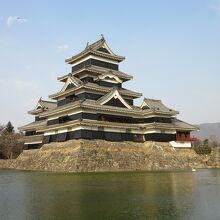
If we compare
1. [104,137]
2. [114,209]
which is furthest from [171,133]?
[114,209]

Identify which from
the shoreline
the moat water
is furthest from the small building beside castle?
the moat water

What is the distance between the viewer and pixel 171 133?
130ft

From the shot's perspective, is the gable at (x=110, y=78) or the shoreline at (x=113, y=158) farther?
the gable at (x=110, y=78)

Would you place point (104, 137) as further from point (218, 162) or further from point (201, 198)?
point (201, 198)

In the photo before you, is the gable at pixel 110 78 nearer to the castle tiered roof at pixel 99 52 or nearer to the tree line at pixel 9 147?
the castle tiered roof at pixel 99 52

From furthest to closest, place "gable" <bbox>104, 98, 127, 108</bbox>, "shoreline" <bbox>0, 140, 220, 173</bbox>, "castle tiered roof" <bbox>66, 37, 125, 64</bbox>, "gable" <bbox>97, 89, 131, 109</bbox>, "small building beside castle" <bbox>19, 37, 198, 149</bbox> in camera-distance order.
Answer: "castle tiered roof" <bbox>66, 37, 125, 64</bbox> < "gable" <bbox>104, 98, 127, 108</bbox> < "gable" <bbox>97, 89, 131, 109</bbox> < "small building beside castle" <bbox>19, 37, 198, 149</bbox> < "shoreline" <bbox>0, 140, 220, 173</bbox>

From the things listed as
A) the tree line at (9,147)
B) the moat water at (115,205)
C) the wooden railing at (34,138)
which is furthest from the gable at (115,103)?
the tree line at (9,147)

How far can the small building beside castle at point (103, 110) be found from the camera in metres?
34.3

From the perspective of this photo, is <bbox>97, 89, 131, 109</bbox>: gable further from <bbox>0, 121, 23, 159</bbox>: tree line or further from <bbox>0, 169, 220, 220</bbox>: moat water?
<bbox>0, 121, 23, 159</bbox>: tree line

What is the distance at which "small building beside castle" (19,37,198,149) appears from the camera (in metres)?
34.3

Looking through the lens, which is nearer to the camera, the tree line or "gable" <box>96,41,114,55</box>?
"gable" <box>96,41,114,55</box>

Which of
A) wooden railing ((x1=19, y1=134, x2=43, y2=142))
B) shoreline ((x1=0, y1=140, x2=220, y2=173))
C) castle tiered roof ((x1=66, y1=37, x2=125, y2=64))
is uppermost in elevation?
castle tiered roof ((x1=66, y1=37, x2=125, y2=64))

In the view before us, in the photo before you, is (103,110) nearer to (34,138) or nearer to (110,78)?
(110,78)

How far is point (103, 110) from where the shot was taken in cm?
3484
